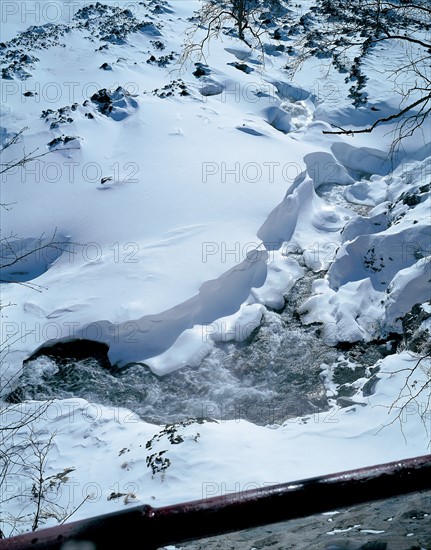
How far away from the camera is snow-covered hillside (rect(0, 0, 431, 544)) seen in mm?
5277

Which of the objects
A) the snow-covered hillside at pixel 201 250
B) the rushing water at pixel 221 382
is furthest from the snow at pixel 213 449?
the rushing water at pixel 221 382

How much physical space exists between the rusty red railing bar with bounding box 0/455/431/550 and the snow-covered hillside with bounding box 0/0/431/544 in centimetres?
283

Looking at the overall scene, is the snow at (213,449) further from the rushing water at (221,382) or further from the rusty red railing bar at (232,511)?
the rusty red railing bar at (232,511)

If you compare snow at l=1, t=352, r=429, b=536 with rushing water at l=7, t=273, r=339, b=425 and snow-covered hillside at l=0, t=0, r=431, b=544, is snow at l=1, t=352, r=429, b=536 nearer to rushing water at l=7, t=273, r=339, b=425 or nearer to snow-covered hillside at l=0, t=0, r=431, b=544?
snow-covered hillside at l=0, t=0, r=431, b=544

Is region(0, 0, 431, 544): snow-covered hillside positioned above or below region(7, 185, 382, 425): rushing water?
above

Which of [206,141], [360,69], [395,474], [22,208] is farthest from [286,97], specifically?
[395,474]

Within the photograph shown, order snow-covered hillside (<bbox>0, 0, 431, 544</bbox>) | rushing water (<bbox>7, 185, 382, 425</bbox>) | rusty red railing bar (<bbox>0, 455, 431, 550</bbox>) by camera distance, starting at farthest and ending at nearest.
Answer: rushing water (<bbox>7, 185, 382, 425</bbox>) → snow-covered hillside (<bbox>0, 0, 431, 544</bbox>) → rusty red railing bar (<bbox>0, 455, 431, 550</bbox>)

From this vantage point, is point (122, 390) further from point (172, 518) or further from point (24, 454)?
point (172, 518)

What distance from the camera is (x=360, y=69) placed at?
1411 cm

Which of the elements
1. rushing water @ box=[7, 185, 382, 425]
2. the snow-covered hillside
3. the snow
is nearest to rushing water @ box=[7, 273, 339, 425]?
rushing water @ box=[7, 185, 382, 425]

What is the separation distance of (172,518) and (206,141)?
33.9 ft

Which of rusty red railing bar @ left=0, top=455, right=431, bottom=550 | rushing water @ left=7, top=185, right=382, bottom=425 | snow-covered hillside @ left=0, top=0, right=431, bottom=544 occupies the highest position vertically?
rusty red railing bar @ left=0, top=455, right=431, bottom=550

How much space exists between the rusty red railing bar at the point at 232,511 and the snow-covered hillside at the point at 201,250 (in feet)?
9.28

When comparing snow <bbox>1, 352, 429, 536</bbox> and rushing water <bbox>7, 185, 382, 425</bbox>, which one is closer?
snow <bbox>1, 352, 429, 536</bbox>
